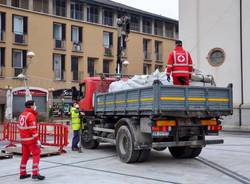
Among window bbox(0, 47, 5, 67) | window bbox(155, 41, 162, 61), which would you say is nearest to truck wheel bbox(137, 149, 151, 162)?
window bbox(0, 47, 5, 67)

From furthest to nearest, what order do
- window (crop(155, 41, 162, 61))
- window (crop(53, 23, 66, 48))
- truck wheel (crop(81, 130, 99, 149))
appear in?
window (crop(155, 41, 162, 61)) < window (crop(53, 23, 66, 48)) < truck wheel (crop(81, 130, 99, 149))

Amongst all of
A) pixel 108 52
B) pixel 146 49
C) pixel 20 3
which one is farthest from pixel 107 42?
pixel 20 3

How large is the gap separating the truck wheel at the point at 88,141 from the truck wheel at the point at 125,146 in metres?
3.12

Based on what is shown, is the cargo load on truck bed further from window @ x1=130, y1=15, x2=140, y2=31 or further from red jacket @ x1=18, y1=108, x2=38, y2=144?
window @ x1=130, y1=15, x2=140, y2=31

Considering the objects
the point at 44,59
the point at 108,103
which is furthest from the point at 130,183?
the point at 44,59

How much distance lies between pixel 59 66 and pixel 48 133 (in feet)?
91.6

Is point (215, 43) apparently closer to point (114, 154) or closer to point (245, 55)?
point (245, 55)

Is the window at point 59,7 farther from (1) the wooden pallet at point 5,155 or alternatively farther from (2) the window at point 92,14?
(1) the wooden pallet at point 5,155

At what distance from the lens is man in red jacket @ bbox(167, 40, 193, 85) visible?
12648 mm

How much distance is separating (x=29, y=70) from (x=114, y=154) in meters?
27.8

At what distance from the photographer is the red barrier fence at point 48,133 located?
1548cm

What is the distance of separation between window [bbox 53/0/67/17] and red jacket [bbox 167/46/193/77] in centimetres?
3342

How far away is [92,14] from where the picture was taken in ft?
158

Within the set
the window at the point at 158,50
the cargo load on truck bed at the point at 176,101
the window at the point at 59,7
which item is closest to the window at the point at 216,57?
the cargo load on truck bed at the point at 176,101
